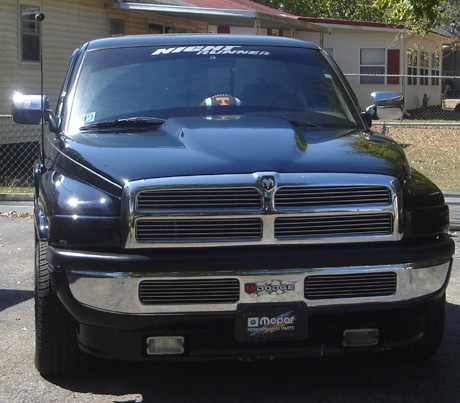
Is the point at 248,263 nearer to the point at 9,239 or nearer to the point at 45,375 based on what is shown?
the point at 45,375

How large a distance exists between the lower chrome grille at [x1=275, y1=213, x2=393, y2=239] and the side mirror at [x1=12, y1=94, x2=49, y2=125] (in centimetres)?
209

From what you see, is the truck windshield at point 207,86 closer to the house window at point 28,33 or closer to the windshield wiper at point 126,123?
the windshield wiper at point 126,123

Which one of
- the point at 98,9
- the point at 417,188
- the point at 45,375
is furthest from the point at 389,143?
the point at 98,9

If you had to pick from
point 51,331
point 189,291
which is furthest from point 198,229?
point 51,331

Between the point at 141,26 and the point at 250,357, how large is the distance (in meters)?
20.0

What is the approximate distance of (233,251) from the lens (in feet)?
12.3

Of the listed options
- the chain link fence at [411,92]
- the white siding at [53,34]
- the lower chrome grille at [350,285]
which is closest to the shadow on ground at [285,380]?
the lower chrome grille at [350,285]

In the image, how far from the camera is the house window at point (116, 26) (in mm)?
21594

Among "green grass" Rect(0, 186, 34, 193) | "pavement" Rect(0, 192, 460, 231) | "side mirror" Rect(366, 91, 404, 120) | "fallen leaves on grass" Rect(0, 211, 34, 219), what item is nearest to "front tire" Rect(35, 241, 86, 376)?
"side mirror" Rect(366, 91, 404, 120)

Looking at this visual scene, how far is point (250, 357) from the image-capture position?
12.6 ft

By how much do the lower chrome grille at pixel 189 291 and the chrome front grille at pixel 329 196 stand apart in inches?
17.7

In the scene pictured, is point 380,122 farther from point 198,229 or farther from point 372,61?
point 198,229

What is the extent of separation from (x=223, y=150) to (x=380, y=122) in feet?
63.4

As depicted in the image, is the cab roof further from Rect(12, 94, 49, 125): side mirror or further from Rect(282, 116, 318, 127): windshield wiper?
Rect(282, 116, 318, 127): windshield wiper
